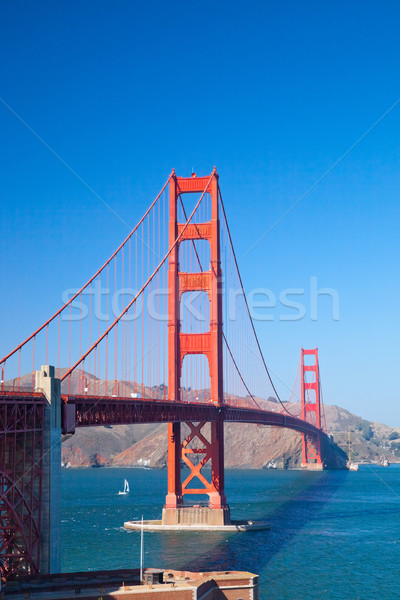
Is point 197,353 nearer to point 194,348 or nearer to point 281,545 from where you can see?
point 194,348

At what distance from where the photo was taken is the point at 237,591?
37.4 metres

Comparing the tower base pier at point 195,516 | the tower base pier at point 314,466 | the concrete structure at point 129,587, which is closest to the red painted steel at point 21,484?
the concrete structure at point 129,587

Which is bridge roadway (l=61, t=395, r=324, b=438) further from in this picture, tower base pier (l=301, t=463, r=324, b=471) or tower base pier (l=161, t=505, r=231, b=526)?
tower base pier (l=301, t=463, r=324, b=471)

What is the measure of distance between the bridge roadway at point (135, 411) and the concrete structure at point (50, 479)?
1.86 m

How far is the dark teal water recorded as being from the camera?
47188mm

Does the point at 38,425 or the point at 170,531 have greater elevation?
the point at 38,425

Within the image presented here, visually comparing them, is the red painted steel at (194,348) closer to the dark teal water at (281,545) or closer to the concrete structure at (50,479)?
the dark teal water at (281,545)

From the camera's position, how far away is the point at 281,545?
59.1 m

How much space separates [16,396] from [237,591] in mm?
14002

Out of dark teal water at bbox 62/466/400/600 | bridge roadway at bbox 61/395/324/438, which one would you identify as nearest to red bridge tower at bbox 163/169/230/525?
bridge roadway at bbox 61/395/324/438

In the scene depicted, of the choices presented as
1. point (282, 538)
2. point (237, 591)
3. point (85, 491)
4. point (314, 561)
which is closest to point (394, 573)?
point (314, 561)

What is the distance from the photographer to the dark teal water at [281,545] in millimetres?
47188

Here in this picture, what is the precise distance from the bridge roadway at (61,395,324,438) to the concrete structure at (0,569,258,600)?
7539 mm

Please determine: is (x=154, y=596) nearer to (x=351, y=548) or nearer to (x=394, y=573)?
(x=394, y=573)
